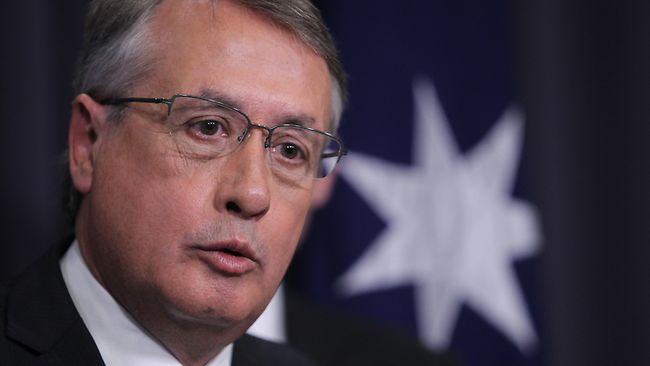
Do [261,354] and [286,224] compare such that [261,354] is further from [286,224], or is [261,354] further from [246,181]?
[246,181]

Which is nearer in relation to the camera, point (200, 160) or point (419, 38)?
point (200, 160)

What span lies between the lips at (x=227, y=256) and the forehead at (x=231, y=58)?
23cm

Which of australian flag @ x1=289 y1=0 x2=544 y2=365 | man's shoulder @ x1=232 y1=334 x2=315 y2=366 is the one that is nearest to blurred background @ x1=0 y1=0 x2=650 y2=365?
australian flag @ x1=289 y1=0 x2=544 y2=365

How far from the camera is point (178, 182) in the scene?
1540 millimetres

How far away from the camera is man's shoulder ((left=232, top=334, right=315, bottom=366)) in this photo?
1902 mm

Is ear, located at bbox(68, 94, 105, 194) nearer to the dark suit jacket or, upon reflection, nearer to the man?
the man

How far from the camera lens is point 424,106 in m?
3.19

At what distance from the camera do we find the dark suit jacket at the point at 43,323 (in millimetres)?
1537

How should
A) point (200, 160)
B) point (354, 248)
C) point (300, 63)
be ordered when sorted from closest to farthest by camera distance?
point (200, 160) < point (300, 63) < point (354, 248)

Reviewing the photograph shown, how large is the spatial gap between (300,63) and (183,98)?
23 cm

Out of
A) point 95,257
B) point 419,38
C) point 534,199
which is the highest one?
A: point 95,257

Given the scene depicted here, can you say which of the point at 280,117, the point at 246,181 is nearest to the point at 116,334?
the point at 246,181

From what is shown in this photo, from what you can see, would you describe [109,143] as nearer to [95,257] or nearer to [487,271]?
[95,257]

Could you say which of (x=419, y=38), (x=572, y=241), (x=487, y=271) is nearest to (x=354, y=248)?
(x=487, y=271)
